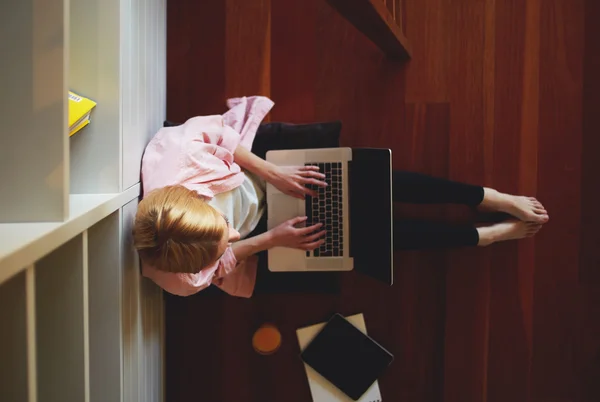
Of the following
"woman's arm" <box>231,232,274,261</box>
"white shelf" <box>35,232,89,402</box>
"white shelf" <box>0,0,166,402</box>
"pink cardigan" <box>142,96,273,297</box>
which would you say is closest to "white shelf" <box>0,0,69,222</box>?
"white shelf" <box>0,0,166,402</box>

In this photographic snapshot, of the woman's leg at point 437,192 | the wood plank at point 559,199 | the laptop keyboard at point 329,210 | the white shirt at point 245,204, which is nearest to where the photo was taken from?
the white shirt at point 245,204

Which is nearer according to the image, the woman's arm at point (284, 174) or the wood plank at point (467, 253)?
the woman's arm at point (284, 174)

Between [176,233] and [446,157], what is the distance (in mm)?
1041

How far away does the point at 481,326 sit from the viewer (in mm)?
1732

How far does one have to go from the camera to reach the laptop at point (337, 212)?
1432 mm

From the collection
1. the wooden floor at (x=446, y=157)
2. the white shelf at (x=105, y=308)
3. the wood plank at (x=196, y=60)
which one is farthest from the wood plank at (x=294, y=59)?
the white shelf at (x=105, y=308)

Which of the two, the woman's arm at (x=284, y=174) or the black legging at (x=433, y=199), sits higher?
the woman's arm at (x=284, y=174)

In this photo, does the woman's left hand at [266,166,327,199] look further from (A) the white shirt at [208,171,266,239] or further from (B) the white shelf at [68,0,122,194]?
(B) the white shelf at [68,0,122,194]

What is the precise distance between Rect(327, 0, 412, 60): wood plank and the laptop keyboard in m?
0.38

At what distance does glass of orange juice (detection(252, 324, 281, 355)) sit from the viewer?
5.50ft

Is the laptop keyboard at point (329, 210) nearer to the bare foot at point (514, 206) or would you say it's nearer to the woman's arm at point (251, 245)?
the woman's arm at point (251, 245)

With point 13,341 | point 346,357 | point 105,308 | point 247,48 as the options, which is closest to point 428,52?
point 247,48

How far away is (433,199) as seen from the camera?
1.59 metres

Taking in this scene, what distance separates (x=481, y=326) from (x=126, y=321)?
3.93 feet
